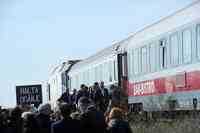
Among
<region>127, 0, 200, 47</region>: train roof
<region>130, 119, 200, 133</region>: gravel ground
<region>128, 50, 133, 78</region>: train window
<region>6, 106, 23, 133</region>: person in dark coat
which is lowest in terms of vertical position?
<region>130, 119, 200, 133</region>: gravel ground

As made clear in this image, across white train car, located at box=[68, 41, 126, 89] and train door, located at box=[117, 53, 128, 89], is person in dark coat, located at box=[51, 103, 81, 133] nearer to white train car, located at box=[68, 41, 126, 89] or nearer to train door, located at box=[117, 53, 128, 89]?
train door, located at box=[117, 53, 128, 89]

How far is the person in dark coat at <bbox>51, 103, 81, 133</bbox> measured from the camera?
12.6 meters

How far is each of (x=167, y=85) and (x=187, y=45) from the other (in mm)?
2777

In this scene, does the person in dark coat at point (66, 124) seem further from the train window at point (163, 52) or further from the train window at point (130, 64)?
the train window at point (130, 64)

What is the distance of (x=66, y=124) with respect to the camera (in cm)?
1259

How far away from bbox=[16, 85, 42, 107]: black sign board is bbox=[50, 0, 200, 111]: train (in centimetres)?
391

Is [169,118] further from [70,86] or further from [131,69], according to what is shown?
[70,86]

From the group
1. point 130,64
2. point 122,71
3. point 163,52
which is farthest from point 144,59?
point 122,71

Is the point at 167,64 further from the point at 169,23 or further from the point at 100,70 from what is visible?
the point at 100,70

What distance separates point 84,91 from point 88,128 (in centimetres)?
1324

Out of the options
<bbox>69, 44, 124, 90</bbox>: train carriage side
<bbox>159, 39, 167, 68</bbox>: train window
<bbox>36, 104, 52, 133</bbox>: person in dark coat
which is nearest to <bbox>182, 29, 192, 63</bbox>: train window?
<bbox>159, 39, 167, 68</bbox>: train window

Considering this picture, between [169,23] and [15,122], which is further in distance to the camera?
[169,23]

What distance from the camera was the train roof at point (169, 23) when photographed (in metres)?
23.4

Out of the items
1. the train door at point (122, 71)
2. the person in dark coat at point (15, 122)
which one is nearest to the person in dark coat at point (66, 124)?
the person in dark coat at point (15, 122)
